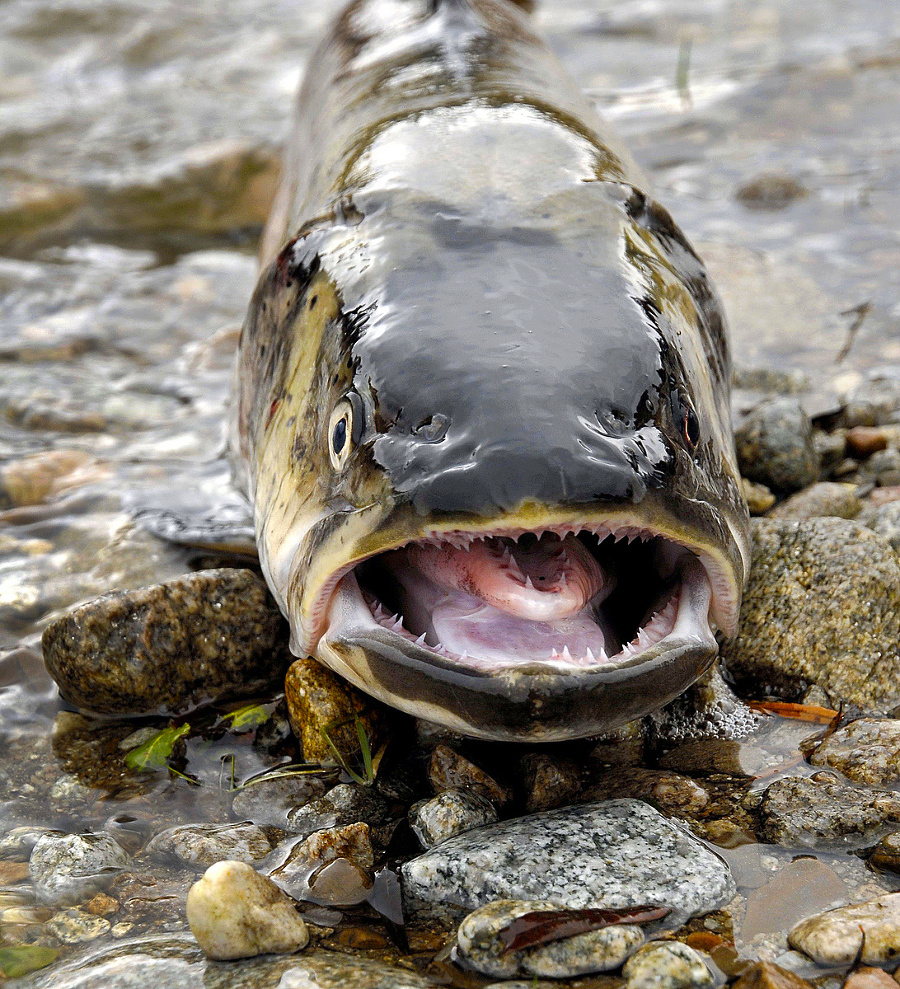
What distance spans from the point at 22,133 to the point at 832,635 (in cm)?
753

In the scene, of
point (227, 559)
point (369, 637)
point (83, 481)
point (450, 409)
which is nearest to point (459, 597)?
point (369, 637)

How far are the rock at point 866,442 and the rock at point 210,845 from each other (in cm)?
250

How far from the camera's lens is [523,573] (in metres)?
2.31

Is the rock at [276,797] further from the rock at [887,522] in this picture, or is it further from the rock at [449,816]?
the rock at [887,522]

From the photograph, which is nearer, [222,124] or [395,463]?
[395,463]

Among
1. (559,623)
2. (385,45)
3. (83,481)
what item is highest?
(385,45)

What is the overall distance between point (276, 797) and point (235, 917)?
2.00 feet

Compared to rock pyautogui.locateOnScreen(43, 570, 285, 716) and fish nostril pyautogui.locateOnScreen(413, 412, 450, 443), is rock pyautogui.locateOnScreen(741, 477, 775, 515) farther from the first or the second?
fish nostril pyautogui.locateOnScreen(413, 412, 450, 443)

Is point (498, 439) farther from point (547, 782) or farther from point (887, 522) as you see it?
point (887, 522)

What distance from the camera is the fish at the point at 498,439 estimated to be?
206cm

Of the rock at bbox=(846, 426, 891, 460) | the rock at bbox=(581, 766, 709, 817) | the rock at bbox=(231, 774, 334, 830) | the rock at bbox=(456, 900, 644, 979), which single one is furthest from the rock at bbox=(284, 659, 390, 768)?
the rock at bbox=(846, 426, 891, 460)

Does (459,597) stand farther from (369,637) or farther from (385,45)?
(385,45)

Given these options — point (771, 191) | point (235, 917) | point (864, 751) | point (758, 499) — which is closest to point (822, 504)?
point (758, 499)

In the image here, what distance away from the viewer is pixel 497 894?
207 centimetres
